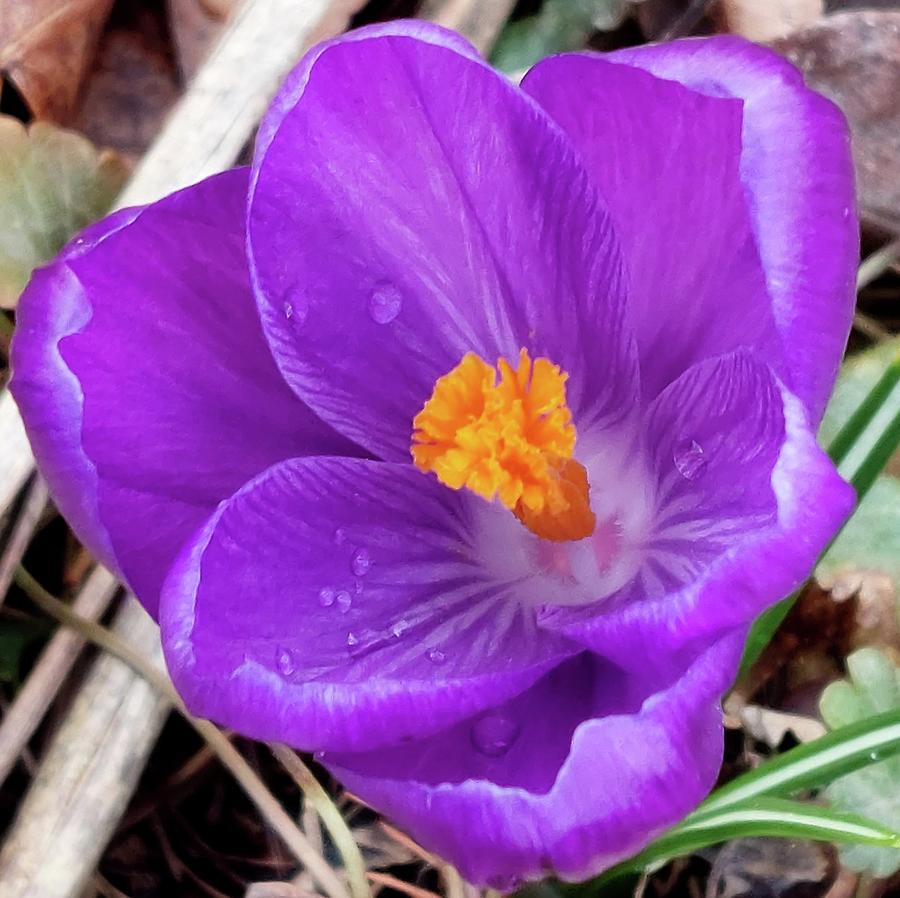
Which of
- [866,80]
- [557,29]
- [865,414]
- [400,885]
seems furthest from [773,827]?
[557,29]

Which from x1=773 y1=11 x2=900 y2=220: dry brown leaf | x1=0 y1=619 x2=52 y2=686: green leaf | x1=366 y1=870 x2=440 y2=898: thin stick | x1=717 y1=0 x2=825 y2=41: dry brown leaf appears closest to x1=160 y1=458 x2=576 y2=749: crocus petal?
x1=366 y1=870 x2=440 y2=898: thin stick

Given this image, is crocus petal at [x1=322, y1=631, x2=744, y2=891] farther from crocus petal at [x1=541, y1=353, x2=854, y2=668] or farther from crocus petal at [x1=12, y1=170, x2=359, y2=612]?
crocus petal at [x1=12, y1=170, x2=359, y2=612]

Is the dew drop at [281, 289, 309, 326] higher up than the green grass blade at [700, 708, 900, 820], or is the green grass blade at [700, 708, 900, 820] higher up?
the dew drop at [281, 289, 309, 326]

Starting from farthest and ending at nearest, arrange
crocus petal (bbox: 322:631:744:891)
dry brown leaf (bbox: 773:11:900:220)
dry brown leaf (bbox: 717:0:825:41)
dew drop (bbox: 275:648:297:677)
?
dry brown leaf (bbox: 717:0:825:41)
dry brown leaf (bbox: 773:11:900:220)
dew drop (bbox: 275:648:297:677)
crocus petal (bbox: 322:631:744:891)

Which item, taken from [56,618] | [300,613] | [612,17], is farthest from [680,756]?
[612,17]

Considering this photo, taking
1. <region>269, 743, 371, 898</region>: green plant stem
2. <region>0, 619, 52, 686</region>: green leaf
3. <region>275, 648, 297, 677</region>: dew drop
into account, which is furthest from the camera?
<region>0, 619, 52, 686</region>: green leaf
